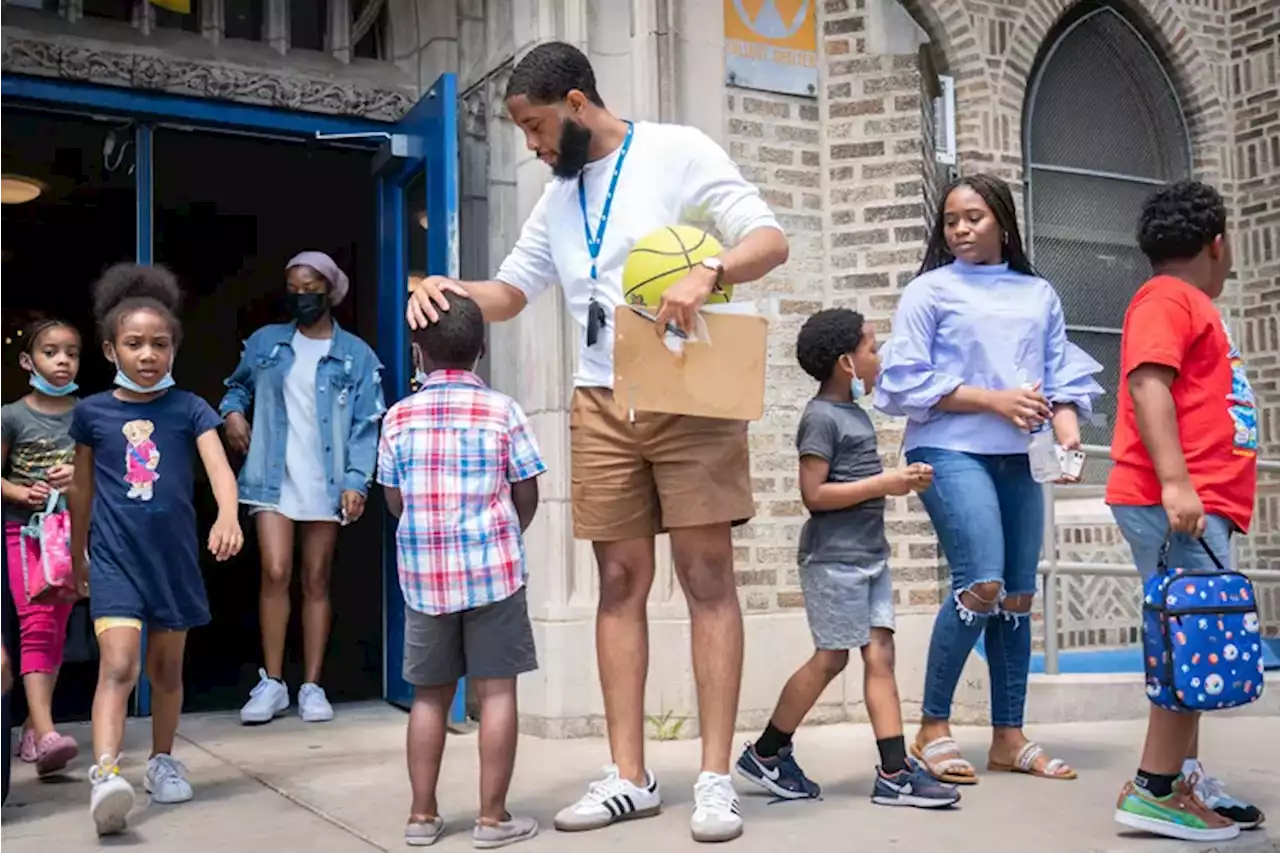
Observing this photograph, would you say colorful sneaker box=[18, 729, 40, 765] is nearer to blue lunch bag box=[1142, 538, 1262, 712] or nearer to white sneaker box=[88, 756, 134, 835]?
white sneaker box=[88, 756, 134, 835]

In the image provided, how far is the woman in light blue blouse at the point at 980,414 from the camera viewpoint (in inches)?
174

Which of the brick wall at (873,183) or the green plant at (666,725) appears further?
the brick wall at (873,183)

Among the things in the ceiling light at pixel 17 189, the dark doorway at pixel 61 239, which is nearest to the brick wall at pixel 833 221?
the dark doorway at pixel 61 239

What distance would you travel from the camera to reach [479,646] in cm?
378

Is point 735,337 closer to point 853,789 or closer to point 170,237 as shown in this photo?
point 853,789

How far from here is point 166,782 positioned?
4.38 meters

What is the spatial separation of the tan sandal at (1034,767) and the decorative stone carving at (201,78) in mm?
A: 4115

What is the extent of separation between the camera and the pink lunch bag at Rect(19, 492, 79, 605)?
496 cm

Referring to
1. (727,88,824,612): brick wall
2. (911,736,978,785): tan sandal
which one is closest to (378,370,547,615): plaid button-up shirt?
(911,736,978,785): tan sandal

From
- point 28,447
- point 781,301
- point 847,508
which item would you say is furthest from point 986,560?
point 28,447

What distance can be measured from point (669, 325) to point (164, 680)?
2062 mm

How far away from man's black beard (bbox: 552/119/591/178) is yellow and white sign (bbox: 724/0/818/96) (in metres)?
2.43

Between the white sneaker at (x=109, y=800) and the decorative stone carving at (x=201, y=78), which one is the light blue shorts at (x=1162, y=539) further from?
the decorative stone carving at (x=201, y=78)

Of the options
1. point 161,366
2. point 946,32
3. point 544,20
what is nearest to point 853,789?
point 161,366
